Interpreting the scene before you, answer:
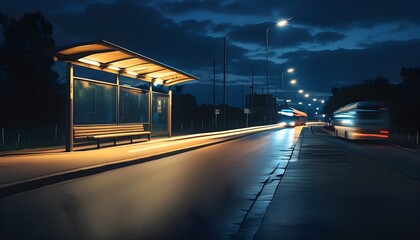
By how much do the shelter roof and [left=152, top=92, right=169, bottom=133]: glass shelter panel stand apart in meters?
1.19

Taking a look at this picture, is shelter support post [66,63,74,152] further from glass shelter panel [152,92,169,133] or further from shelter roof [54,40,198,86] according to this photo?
glass shelter panel [152,92,169,133]

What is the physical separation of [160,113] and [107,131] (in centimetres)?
751

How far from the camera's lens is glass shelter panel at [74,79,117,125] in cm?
2002

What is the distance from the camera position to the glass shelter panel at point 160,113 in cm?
2905

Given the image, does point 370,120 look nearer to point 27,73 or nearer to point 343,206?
point 343,206

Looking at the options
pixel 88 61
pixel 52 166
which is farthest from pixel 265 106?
pixel 52 166

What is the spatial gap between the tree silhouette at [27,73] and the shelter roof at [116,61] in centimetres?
3268

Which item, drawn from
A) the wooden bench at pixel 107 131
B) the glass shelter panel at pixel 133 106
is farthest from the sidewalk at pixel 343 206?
the glass shelter panel at pixel 133 106

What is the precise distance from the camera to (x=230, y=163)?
57.8 feet

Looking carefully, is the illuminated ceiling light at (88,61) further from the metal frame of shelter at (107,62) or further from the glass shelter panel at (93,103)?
the glass shelter panel at (93,103)

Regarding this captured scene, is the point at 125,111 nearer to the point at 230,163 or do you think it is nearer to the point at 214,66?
the point at 230,163

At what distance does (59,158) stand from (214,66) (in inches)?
2110

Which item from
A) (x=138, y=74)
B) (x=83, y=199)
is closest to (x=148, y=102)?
Result: (x=138, y=74)

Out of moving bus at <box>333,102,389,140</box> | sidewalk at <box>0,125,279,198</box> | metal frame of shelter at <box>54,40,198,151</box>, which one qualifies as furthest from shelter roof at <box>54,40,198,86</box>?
moving bus at <box>333,102,389,140</box>
